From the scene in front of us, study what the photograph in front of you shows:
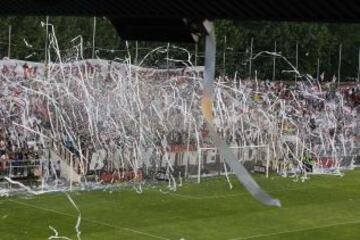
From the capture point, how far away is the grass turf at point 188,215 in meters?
18.0

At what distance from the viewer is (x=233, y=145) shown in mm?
27609

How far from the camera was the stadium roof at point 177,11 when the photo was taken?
5.98 metres

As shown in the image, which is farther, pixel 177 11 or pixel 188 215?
pixel 188 215

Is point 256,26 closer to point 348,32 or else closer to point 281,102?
point 348,32

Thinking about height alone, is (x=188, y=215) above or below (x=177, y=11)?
below

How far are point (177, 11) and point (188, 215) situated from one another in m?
13.9

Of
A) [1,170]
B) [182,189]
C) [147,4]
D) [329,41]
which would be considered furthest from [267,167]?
[329,41]

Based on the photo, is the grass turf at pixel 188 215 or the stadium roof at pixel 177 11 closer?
the stadium roof at pixel 177 11

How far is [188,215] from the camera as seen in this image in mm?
20188

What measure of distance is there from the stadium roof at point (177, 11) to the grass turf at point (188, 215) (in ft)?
32.3

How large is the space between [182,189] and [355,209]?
17.6 ft

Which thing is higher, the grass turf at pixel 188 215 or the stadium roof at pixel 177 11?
the stadium roof at pixel 177 11

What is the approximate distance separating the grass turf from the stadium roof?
32.3 feet

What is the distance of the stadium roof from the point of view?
5.98 meters
